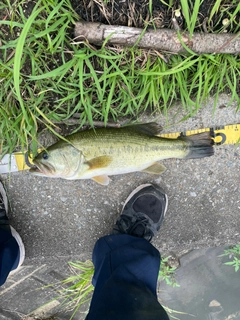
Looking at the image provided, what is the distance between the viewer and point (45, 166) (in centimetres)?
224

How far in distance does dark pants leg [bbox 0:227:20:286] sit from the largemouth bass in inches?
35.3

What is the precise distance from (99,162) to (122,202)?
2.71 feet

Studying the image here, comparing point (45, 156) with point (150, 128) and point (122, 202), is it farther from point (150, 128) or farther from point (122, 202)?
point (122, 202)

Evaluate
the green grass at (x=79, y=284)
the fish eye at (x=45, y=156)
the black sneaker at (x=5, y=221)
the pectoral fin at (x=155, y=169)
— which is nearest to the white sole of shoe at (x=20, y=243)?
the black sneaker at (x=5, y=221)

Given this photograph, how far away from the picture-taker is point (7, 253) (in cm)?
262

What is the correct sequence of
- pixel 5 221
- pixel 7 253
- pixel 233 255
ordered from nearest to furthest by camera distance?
pixel 7 253 < pixel 5 221 < pixel 233 255

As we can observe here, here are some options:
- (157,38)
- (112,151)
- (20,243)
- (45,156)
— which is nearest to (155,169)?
(112,151)

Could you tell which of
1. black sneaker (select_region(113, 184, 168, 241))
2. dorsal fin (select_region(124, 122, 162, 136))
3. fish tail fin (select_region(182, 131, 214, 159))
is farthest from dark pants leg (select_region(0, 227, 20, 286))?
fish tail fin (select_region(182, 131, 214, 159))

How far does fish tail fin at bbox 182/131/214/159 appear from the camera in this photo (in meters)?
2.48

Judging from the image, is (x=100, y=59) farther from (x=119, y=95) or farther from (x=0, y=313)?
(x=0, y=313)

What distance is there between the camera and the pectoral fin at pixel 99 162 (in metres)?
2.28

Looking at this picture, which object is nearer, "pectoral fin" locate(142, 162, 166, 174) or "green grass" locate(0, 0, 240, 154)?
"green grass" locate(0, 0, 240, 154)

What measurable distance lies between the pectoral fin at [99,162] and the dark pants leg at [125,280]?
2.87 feet

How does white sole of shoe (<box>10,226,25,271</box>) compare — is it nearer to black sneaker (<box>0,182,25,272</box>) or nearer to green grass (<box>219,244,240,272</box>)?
black sneaker (<box>0,182,25,272</box>)
